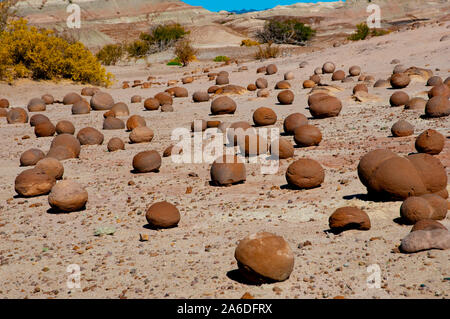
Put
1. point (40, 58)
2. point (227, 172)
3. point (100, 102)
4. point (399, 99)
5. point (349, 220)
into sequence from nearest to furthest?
point (349, 220), point (227, 172), point (399, 99), point (100, 102), point (40, 58)

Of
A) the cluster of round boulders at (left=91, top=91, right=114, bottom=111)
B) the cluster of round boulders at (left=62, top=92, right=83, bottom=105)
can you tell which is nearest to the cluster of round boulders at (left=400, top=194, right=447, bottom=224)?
the cluster of round boulders at (left=91, top=91, right=114, bottom=111)

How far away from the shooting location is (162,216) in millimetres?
5590

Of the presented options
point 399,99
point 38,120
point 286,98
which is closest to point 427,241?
point 399,99

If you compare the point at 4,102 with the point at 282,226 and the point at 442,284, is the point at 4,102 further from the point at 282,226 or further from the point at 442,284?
the point at 442,284

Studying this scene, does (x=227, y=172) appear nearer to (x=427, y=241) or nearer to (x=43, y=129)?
(x=427, y=241)

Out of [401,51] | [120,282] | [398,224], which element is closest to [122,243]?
[120,282]

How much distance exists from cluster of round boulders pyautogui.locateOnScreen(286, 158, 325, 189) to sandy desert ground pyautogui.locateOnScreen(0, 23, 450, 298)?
14 centimetres

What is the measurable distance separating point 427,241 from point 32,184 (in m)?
4.93

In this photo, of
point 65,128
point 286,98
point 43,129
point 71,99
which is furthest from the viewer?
point 71,99

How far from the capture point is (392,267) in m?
4.14

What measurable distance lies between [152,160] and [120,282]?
3.82 meters

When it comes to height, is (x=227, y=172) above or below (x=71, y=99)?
below

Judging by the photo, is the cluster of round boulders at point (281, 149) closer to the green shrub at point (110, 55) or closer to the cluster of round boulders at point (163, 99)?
the cluster of round boulders at point (163, 99)

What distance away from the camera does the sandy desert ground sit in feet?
13.5
